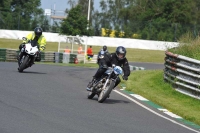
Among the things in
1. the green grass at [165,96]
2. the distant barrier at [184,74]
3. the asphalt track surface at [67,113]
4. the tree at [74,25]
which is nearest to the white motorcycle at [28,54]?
the green grass at [165,96]

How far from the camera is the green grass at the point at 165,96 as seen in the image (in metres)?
14.7

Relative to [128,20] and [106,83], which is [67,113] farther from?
[128,20]

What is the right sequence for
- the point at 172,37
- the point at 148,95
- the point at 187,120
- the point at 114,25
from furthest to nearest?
the point at 114,25 < the point at 172,37 < the point at 148,95 < the point at 187,120

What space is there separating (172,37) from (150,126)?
49.1m

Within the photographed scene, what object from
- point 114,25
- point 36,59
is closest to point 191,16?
point 114,25

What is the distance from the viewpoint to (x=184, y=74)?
18.0m

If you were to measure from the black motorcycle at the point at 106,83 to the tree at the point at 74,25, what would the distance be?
39795 mm

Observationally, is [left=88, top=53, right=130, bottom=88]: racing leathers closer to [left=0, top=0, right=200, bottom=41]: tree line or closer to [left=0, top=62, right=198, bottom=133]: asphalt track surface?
[left=0, top=62, right=198, bottom=133]: asphalt track surface

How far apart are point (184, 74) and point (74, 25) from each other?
126ft

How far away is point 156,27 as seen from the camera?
6350cm

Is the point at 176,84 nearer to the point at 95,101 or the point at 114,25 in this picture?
the point at 95,101

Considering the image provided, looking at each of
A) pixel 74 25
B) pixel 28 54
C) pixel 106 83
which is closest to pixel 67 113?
pixel 106 83

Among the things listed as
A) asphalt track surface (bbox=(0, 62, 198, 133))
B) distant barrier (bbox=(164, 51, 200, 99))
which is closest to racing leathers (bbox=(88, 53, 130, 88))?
asphalt track surface (bbox=(0, 62, 198, 133))

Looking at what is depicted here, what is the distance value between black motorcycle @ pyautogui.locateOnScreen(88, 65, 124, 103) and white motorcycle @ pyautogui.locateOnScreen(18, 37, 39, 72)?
715 cm
